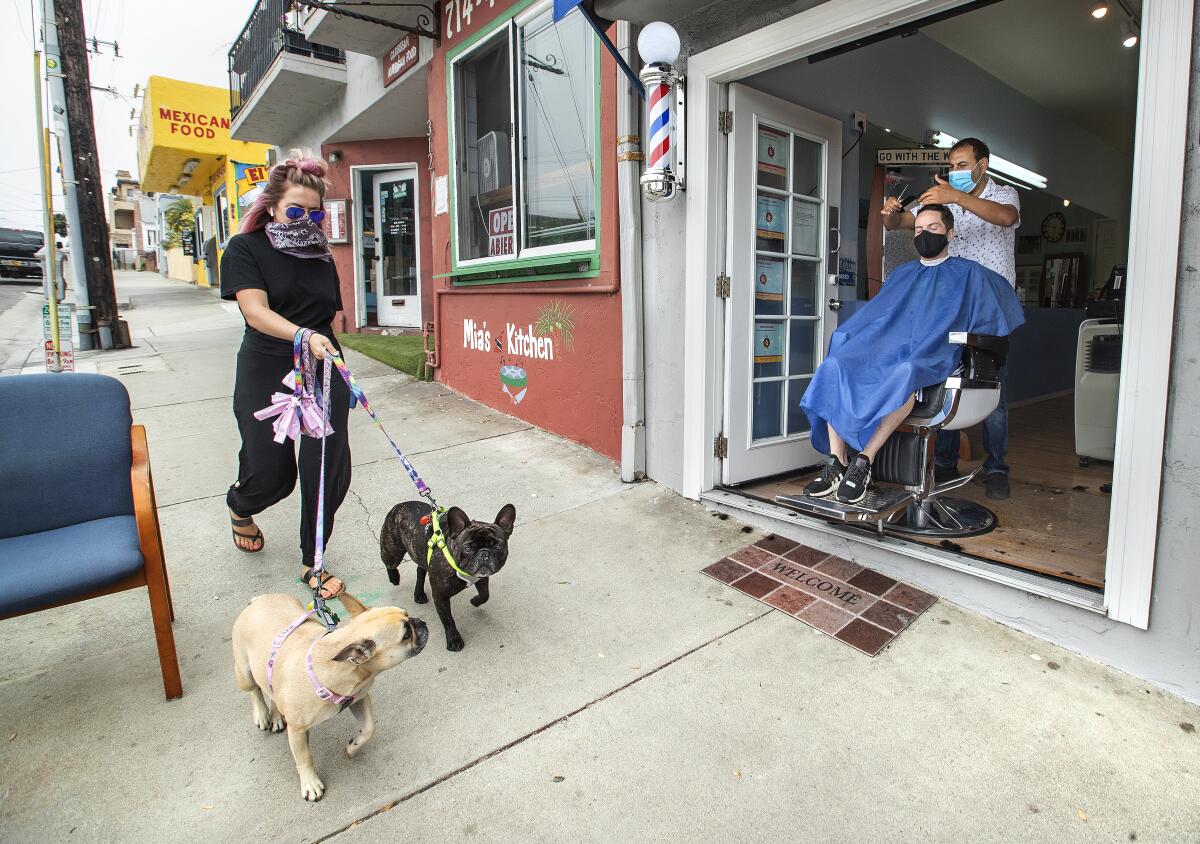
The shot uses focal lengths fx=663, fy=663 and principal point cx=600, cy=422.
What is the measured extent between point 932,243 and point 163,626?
3555 millimetres

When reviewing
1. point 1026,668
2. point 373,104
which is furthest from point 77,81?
point 1026,668

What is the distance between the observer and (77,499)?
7.63 ft

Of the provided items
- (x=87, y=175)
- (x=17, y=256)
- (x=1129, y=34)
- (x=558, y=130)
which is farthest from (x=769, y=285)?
(x=17, y=256)

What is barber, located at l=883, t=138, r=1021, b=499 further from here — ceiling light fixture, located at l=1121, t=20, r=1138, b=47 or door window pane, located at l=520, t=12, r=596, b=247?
ceiling light fixture, located at l=1121, t=20, r=1138, b=47

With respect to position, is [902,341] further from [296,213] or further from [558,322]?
[296,213]

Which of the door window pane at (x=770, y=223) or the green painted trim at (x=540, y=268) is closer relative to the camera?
the door window pane at (x=770, y=223)

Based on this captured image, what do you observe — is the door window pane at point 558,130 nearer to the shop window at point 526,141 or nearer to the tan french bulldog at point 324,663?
the shop window at point 526,141

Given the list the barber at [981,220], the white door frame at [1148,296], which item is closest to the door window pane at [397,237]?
the barber at [981,220]

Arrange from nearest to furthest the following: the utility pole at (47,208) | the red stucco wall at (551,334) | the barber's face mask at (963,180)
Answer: the barber's face mask at (963,180), the red stucco wall at (551,334), the utility pole at (47,208)

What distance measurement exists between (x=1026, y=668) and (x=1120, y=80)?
7.22 metres

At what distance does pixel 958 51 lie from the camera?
576cm

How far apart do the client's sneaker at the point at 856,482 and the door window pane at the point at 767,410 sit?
0.89m

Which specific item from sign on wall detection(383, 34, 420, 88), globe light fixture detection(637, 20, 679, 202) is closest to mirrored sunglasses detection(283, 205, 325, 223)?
globe light fixture detection(637, 20, 679, 202)

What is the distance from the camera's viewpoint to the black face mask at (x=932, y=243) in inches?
128
